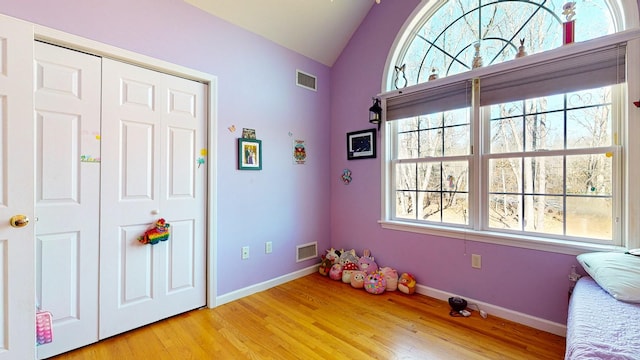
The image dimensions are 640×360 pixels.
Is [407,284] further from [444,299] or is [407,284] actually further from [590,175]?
[590,175]

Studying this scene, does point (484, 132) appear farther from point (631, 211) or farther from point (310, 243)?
point (310, 243)

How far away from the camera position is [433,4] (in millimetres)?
2627

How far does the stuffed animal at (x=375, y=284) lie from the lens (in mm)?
2674

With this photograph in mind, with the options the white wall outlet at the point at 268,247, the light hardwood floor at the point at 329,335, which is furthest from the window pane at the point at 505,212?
the white wall outlet at the point at 268,247

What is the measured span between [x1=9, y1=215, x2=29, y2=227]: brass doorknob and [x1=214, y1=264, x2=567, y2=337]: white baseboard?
4.73 ft

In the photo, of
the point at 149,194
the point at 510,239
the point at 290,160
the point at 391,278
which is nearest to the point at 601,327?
the point at 510,239

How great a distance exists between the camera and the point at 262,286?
2781 mm

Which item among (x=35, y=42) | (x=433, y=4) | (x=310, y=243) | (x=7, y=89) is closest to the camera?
(x=7, y=89)

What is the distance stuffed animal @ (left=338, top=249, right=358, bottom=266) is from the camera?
3096 mm

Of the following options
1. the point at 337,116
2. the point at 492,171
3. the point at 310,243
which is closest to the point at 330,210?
the point at 310,243

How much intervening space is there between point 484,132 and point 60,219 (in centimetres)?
323

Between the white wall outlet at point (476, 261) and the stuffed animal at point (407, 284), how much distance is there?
0.57 meters

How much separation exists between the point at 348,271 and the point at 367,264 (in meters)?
0.22

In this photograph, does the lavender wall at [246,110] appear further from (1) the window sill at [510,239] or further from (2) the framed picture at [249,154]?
(1) the window sill at [510,239]
